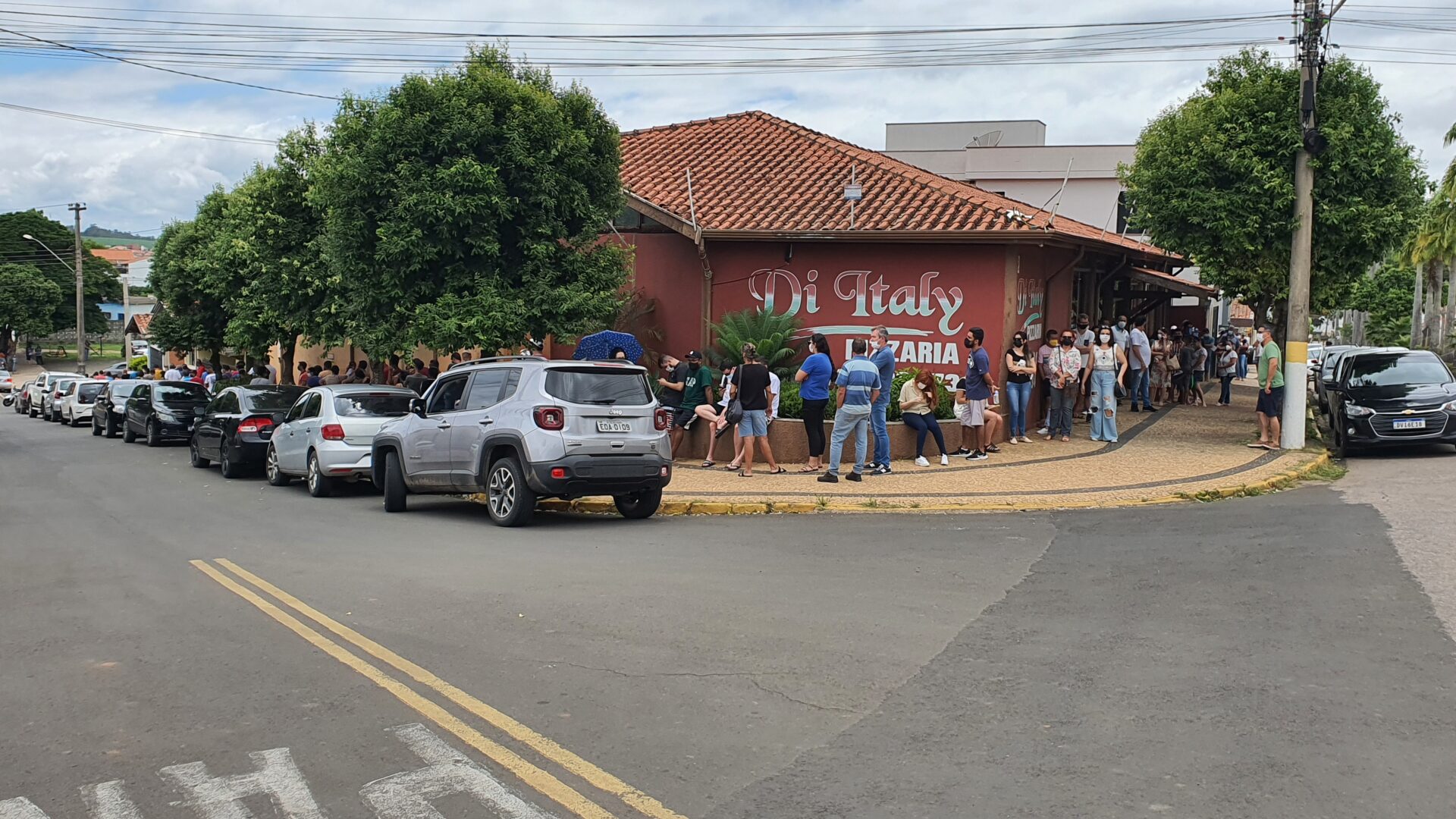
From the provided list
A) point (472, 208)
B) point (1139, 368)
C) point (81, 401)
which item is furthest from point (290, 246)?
point (1139, 368)

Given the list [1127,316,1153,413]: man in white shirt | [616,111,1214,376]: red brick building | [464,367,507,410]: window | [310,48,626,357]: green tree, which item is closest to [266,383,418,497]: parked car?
[310,48,626,357]: green tree

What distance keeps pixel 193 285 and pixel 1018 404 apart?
24155 millimetres

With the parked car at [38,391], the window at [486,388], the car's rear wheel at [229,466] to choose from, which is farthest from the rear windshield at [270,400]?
the parked car at [38,391]

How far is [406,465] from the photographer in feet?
45.5

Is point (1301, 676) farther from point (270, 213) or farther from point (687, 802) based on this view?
point (270, 213)

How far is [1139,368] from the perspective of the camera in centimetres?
2306

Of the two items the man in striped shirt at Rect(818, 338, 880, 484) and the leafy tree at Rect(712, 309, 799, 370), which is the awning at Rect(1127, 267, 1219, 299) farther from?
the man in striped shirt at Rect(818, 338, 880, 484)

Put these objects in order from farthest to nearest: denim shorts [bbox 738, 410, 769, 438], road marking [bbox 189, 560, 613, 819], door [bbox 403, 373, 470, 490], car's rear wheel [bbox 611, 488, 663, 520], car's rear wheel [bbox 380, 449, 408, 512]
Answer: denim shorts [bbox 738, 410, 769, 438]
car's rear wheel [bbox 380, 449, 408, 512]
door [bbox 403, 373, 470, 490]
car's rear wheel [bbox 611, 488, 663, 520]
road marking [bbox 189, 560, 613, 819]

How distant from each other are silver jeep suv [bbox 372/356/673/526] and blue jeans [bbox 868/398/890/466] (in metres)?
3.36

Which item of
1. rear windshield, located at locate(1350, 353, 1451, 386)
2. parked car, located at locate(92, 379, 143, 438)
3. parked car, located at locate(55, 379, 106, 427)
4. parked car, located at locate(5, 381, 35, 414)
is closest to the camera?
rear windshield, located at locate(1350, 353, 1451, 386)

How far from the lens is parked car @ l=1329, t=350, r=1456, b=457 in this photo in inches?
638

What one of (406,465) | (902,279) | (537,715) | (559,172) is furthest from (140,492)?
(537,715)

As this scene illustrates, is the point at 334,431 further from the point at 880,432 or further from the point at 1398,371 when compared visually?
the point at 1398,371

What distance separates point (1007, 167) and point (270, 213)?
2664 centimetres
